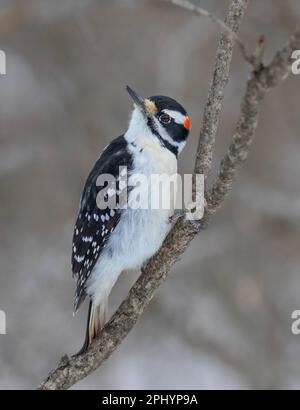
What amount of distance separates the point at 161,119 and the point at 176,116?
3.7 inches

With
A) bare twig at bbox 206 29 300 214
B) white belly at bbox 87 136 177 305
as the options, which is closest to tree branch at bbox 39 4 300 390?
bare twig at bbox 206 29 300 214

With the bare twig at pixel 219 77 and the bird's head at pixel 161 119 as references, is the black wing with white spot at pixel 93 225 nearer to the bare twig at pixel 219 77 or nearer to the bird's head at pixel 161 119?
the bird's head at pixel 161 119

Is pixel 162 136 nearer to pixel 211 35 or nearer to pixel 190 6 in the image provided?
pixel 190 6

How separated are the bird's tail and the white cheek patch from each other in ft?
3.69

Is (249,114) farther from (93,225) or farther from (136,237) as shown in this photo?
(93,225)

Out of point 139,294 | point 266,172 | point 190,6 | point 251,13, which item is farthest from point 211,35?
point 190,6

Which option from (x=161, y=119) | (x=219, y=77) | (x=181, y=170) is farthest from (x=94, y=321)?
(x=181, y=170)

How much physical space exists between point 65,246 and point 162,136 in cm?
266

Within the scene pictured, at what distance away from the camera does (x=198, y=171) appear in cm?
315


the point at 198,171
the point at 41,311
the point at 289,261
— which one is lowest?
the point at 198,171

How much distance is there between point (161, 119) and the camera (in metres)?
4.07

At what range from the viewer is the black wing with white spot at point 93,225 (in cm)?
399

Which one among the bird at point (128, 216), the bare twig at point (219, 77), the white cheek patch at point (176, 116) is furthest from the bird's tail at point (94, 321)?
the bare twig at point (219, 77)

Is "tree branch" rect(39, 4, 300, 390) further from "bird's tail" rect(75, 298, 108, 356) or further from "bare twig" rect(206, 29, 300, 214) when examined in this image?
"bird's tail" rect(75, 298, 108, 356)
